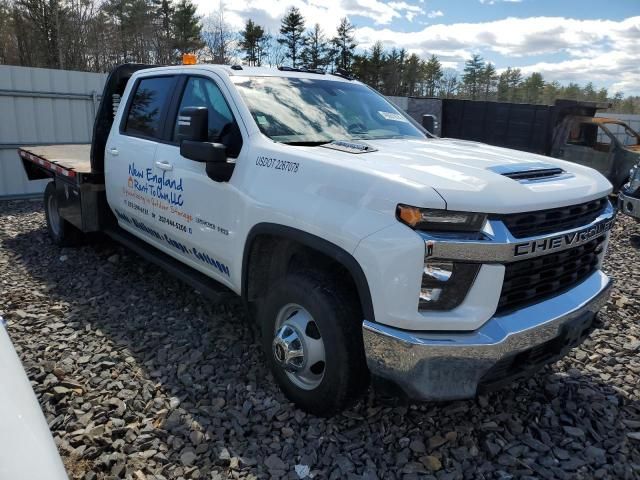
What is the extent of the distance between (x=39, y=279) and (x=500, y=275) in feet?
14.9

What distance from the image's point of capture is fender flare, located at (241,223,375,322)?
238cm

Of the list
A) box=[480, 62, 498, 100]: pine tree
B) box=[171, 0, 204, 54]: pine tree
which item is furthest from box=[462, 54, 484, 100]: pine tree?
box=[171, 0, 204, 54]: pine tree

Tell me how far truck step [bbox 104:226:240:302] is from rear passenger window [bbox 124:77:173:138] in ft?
3.20

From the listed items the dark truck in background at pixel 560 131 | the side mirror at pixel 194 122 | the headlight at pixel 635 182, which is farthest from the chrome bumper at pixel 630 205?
the side mirror at pixel 194 122

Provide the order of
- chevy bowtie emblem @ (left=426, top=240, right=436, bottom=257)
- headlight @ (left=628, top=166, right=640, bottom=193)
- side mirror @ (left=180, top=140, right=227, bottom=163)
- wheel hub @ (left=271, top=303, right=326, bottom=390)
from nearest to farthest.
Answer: chevy bowtie emblem @ (left=426, top=240, right=436, bottom=257) → wheel hub @ (left=271, top=303, right=326, bottom=390) → side mirror @ (left=180, top=140, right=227, bottom=163) → headlight @ (left=628, top=166, right=640, bottom=193)

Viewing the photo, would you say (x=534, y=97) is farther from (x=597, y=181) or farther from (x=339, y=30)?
(x=597, y=181)

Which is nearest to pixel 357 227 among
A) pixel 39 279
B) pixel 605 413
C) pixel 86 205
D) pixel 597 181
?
pixel 597 181

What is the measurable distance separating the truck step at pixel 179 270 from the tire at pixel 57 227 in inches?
43.4

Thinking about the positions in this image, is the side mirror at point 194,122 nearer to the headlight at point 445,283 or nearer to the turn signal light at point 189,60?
the turn signal light at point 189,60

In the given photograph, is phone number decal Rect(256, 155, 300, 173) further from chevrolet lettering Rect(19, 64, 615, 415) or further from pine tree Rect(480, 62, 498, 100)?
pine tree Rect(480, 62, 498, 100)

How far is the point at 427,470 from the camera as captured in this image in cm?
257

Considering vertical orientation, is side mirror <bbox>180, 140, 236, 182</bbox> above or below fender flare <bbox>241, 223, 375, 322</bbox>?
above

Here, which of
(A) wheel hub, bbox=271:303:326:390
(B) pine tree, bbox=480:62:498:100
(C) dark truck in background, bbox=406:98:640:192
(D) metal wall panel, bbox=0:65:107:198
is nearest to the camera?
(A) wheel hub, bbox=271:303:326:390

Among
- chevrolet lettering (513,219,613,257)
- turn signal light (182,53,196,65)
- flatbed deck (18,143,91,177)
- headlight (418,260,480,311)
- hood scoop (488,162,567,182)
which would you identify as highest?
turn signal light (182,53,196,65)
